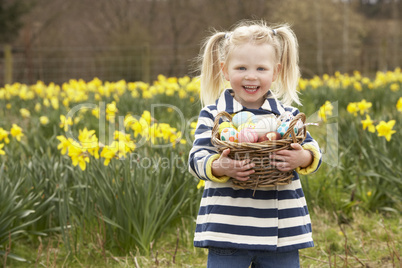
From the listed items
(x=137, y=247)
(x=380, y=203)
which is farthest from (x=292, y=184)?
(x=380, y=203)

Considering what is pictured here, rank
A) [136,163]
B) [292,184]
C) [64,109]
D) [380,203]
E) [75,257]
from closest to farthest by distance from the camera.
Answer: [292,184] < [75,257] < [136,163] < [380,203] < [64,109]

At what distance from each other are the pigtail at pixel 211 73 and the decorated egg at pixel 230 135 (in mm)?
382

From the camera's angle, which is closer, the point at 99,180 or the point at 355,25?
the point at 99,180

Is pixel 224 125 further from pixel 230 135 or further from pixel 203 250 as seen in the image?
pixel 203 250

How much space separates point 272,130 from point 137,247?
1250mm

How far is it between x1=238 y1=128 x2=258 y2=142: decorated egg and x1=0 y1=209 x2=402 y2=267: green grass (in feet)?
2.91

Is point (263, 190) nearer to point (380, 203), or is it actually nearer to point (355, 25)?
point (380, 203)

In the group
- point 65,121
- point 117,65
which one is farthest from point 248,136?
point 117,65

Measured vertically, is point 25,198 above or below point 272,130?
below

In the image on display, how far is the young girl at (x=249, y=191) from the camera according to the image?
1560 mm

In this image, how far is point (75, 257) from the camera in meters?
2.47

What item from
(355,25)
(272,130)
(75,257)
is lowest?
(75,257)

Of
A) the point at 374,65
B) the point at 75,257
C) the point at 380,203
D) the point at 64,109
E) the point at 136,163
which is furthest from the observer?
the point at 374,65

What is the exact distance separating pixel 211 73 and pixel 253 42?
0.87ft
